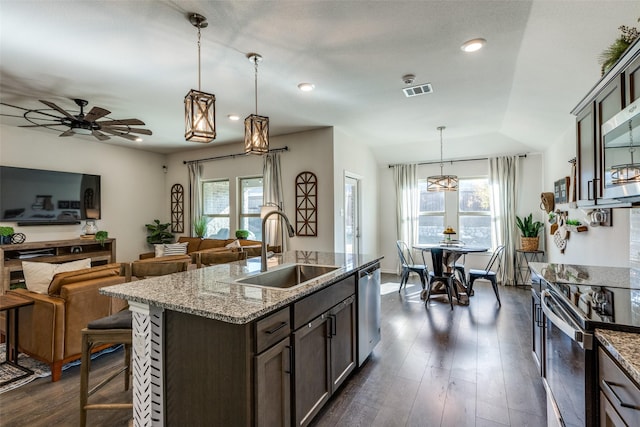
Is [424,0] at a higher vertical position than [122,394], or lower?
higher

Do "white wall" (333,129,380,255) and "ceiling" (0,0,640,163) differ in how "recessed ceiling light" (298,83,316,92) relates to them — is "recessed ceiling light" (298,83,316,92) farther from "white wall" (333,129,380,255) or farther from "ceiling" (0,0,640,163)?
"white wall" (333,129,380,255)

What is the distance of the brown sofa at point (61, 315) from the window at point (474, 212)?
6.10 m

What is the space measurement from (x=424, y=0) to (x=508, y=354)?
3138mm

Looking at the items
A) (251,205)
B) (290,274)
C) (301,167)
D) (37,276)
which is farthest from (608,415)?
(251,205)

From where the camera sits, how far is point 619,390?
109 centimetres

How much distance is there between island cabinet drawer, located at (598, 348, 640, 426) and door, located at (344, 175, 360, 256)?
14.8 ft

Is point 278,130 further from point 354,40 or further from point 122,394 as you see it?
point 122,394

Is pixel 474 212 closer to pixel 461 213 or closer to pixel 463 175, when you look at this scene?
pixel 461 213

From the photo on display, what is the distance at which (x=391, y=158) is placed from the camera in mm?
6777

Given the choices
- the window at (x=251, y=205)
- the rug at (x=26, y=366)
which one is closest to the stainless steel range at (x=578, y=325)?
the rug at (x=26, y=366)

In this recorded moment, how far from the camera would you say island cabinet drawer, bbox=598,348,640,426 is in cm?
97

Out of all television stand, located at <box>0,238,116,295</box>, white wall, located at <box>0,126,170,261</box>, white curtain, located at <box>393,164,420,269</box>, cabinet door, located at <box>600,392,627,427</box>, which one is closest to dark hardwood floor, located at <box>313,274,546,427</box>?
cabinet door, located at <box>600,392,627,427</box>

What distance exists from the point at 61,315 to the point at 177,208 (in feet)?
16.1

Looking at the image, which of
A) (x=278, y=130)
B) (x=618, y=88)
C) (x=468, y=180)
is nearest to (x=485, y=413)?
(x=618, y=88)
